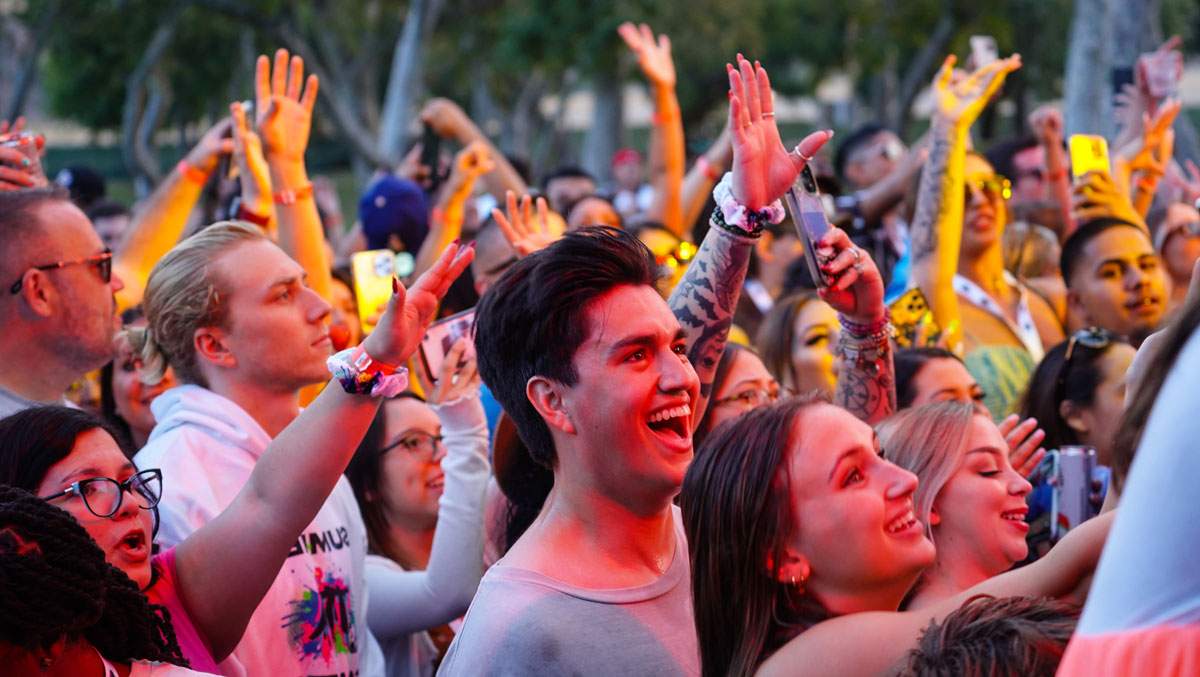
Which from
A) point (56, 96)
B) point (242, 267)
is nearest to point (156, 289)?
point (242, 267)

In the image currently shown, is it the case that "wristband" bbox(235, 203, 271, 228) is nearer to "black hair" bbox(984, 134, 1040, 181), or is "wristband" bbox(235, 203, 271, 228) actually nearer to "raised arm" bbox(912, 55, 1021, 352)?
"raised arm" bbox(912, 55, 1021, 352)

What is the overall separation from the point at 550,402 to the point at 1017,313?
411 cm

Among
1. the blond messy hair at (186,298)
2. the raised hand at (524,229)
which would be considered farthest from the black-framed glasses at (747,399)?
the blond messy hair at (186,298)

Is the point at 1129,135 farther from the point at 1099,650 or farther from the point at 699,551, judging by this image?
the point at 1099,650

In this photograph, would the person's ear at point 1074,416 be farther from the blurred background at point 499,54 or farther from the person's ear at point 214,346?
the blurred background at point 499,54

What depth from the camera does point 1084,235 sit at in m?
6.28

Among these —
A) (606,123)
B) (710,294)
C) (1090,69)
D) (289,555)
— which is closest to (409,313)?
(710,294)

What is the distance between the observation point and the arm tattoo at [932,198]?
5.50 meters

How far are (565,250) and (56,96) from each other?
38917mm

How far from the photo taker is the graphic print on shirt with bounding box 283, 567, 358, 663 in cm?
366

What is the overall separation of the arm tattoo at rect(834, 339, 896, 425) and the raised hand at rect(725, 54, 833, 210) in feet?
2.15

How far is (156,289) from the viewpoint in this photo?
13.3ft

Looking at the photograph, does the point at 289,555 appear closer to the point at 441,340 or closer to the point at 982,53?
the point at 441,340

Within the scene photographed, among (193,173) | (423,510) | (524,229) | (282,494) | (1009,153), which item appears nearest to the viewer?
(282,494)
